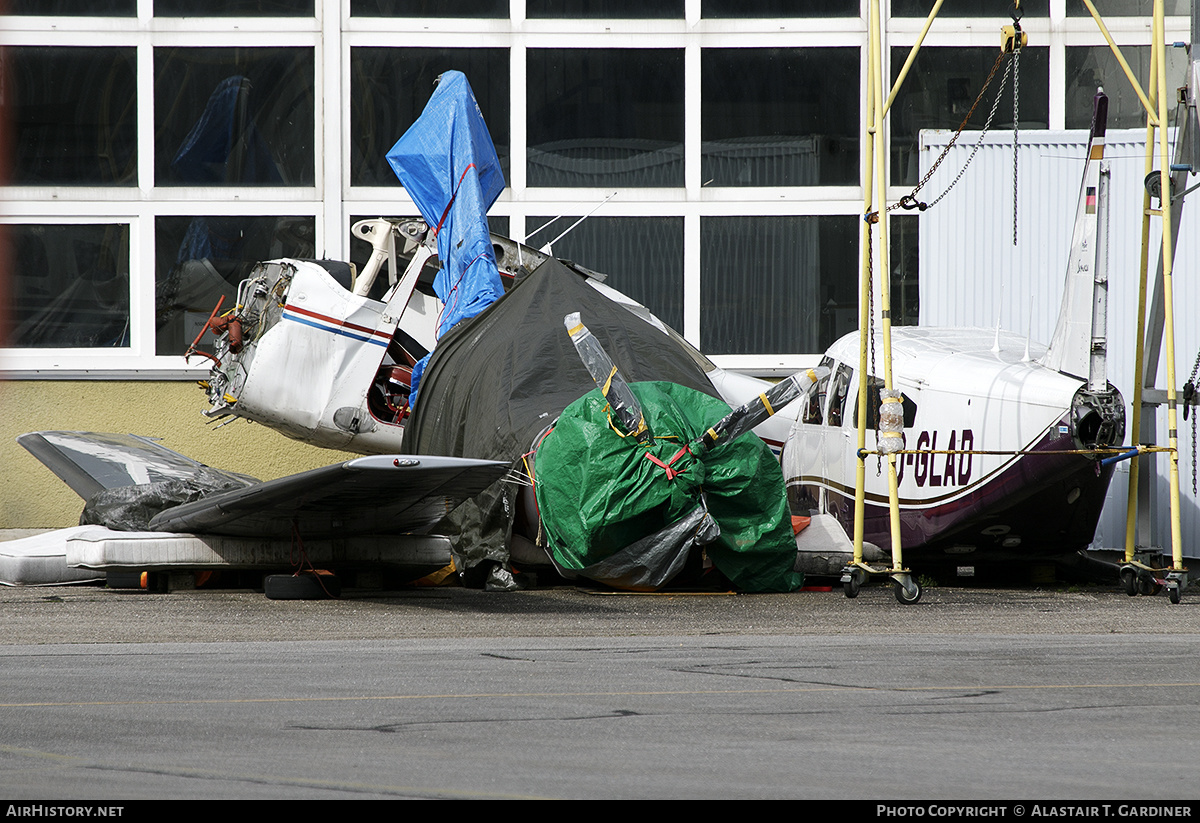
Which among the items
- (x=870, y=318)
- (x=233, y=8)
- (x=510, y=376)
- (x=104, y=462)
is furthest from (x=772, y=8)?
(x=104, y=462)

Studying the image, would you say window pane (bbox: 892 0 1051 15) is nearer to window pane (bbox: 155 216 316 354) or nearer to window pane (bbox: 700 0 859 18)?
window pane (bbox: 700 0 859 18)

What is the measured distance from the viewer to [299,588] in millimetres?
11602

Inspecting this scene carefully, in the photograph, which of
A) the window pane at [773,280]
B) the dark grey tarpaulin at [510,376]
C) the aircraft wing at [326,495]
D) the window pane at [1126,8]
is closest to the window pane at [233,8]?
the window pane at [773,280]

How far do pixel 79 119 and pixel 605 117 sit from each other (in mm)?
6992

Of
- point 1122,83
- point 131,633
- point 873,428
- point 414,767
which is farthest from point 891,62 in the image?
point 414,767

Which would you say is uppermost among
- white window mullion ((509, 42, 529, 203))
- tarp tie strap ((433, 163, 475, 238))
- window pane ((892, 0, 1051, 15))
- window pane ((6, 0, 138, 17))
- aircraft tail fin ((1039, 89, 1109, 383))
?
window pane ((892, 0, 1051, 15))

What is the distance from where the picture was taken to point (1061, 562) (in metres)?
13.0

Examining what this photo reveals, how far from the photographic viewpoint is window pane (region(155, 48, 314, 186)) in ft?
60.7

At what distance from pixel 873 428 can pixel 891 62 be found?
8.02 meters

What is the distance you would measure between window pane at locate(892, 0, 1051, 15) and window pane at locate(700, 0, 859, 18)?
29.5 inches

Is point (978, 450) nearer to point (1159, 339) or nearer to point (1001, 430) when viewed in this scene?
point (1001, 430)

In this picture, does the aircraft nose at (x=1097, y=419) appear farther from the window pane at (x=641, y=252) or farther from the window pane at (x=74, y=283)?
the window pane at (x=74, y=283)

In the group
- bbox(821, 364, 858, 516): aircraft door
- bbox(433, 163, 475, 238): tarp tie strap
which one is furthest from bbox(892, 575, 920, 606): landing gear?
bbox(433, 163, 475, 238): tarp tie strap

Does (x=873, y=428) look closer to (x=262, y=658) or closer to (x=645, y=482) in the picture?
(x=645, y=482)
